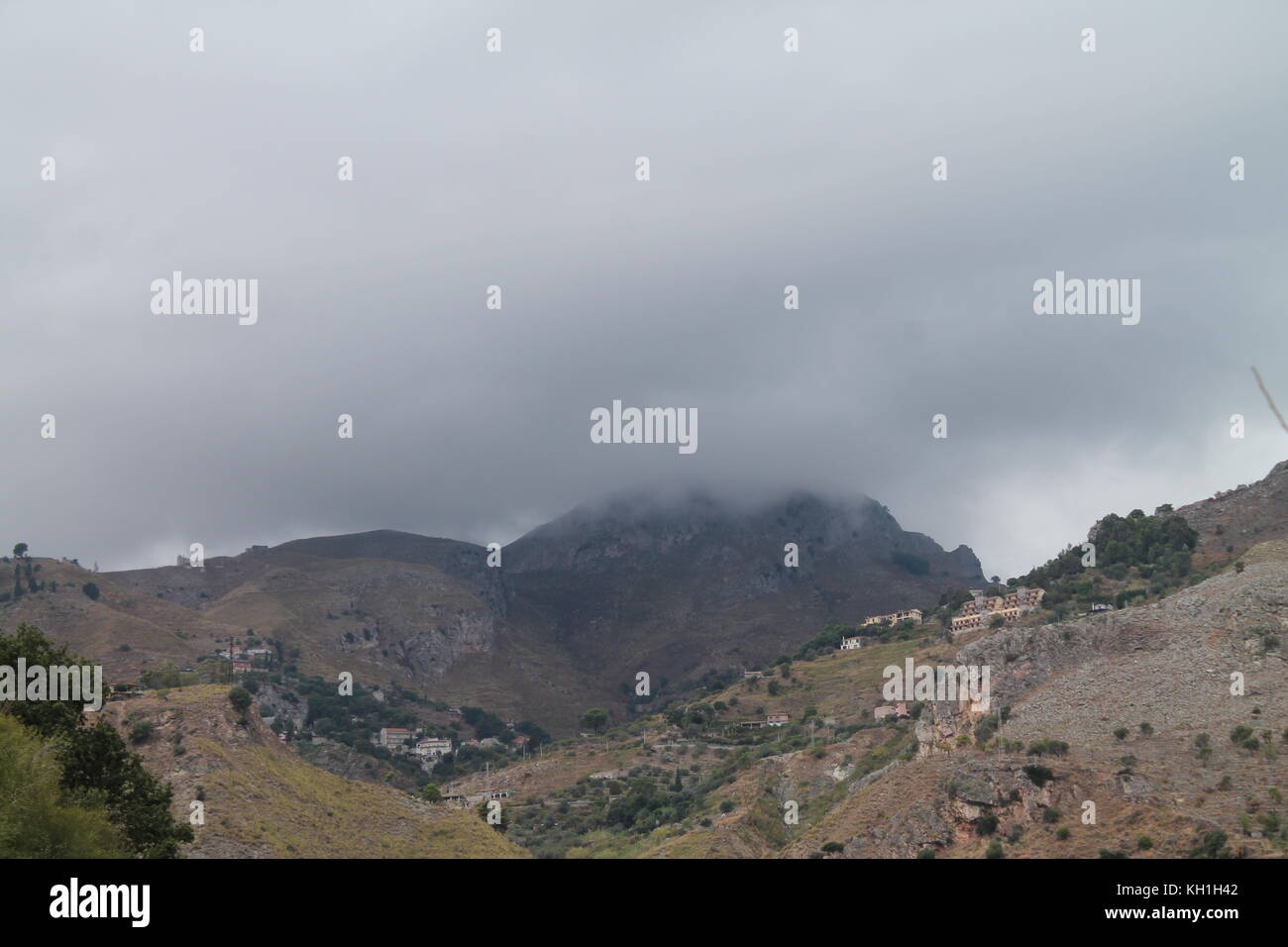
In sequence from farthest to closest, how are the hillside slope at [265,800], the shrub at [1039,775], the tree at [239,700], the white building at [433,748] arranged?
the white building at [433,748] < the tree at [239,700] < the shrub at [1039,775] < the hillside slope at [265,800]

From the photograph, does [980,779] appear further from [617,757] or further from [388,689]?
[388,689]

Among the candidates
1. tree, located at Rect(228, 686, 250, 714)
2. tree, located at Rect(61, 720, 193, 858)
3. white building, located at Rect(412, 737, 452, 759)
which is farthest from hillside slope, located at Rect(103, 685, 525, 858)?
white building, located at Rect(412, 737, 452, 759)

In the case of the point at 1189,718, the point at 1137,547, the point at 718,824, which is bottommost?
the point at 718,824

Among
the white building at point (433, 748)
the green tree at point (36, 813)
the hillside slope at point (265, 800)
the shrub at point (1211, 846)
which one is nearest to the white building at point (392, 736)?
the white building at point (433, 748)

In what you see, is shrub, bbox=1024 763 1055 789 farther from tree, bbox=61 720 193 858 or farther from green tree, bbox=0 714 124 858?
green tree, bbox=0 714 124 858

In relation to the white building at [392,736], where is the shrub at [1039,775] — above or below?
above

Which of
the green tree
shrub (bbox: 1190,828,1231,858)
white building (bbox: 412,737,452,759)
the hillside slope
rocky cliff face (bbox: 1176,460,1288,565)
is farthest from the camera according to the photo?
white building (bbox: 412,737,452,759)

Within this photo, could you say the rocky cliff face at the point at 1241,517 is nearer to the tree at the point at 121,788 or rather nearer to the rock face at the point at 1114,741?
the rock face at the point at 1114,741

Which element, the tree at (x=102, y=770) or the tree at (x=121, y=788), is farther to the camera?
the tree at (x=121, y=788)

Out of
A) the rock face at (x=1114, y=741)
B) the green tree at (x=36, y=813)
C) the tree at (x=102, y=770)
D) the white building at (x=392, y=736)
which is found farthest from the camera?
the white building at (x=392, y=736)
